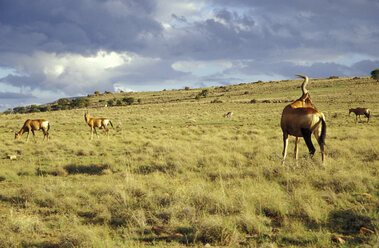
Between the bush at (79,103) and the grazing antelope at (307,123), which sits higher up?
the bush at (79,103)

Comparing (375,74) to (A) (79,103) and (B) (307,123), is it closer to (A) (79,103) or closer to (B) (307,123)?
(B) (307,123)

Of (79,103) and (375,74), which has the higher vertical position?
(375,74)

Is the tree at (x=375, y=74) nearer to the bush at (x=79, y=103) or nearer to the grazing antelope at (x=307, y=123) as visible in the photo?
the grazing antelope at (x=307, y=123)

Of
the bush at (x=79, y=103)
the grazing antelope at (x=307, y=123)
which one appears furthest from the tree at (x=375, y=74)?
the bush at (x=79, y=103)

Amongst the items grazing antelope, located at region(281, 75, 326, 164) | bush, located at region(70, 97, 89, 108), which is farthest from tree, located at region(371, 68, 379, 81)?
bush, located at region(70, 97, 89, 108)

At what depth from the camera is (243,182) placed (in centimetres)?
718

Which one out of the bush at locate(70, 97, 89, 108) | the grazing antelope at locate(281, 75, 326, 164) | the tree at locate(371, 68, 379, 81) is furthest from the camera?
the bush at locate(70, 97, 89, 108)

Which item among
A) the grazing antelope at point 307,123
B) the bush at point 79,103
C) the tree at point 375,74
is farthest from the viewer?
the bush at point 79,103

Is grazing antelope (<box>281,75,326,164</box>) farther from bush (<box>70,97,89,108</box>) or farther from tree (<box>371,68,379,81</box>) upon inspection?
bush (<box>70,97,89,108</box>)

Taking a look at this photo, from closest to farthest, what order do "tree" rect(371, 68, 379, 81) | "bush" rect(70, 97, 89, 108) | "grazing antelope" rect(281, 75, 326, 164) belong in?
1. "grazing antelope" rect(281, 75, 326, 164)
2. "tree" rect(371, 68, 379, 81)
3. "bush" rect(70, 97, 89, 108)

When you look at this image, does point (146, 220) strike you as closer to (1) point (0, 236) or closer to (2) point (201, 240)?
(2) point (201, 240)

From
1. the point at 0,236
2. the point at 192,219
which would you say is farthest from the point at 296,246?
the point at 0,236

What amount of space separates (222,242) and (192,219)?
0.93 m

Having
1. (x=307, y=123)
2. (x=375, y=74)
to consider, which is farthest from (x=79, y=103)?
(x=375, y=74)
